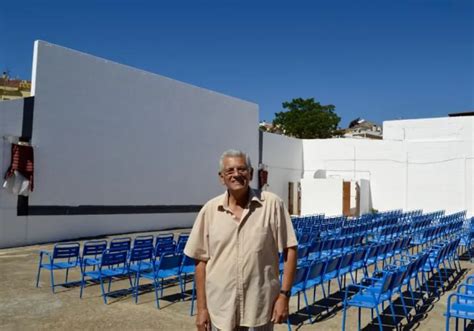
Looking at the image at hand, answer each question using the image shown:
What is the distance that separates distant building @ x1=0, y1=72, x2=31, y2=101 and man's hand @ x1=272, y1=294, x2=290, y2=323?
41.5ft

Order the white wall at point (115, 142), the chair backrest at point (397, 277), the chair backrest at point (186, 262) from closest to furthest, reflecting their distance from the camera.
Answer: the chair backrest at point (397, 277) < the chair backrest at point (186, 262) < the white wall at point (115, 142)

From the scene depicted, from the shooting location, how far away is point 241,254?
7.86 ft

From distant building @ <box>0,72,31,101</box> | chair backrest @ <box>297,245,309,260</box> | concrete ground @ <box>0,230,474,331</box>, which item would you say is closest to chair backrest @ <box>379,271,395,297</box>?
concrete ground @ <box>0,230,474,331</box>

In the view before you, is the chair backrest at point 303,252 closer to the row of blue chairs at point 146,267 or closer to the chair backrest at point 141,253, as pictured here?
the row of blue chairs at point 146,267

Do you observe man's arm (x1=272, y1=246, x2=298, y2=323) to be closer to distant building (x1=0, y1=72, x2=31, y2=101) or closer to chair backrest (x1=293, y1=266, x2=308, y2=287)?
chair backrest (x1=293, y1=266, x2=308, y2=287)

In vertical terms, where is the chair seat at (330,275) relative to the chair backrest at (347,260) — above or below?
below

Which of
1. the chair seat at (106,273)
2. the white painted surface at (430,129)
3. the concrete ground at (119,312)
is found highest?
the white painted surface at (430,129)

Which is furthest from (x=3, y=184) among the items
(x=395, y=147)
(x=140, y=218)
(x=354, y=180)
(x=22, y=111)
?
(x=395, y=147)

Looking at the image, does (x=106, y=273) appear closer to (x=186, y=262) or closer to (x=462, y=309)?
(x=186, y=262)

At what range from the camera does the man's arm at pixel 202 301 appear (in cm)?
251

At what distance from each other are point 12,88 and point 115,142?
15.1 feet

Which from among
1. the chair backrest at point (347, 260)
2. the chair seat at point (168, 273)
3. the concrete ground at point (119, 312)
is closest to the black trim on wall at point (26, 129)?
the concrete ground at point (119, 312)

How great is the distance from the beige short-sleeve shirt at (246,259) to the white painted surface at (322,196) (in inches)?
733

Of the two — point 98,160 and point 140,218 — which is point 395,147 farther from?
point 98,160
